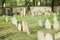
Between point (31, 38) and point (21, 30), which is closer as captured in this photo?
point (31, 38)

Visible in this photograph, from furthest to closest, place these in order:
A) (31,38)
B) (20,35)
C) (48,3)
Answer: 1. (48,3)
2. (20,35)
3. (31,38)

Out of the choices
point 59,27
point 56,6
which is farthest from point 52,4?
point 59,27

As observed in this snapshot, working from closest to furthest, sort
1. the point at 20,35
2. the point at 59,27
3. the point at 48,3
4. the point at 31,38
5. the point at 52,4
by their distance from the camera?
the point at 31,38 < the point at 20,35 < the point at 59,27 < the point at 52,4 < the point at 48,3

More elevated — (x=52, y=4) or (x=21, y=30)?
(x=21, y=30)

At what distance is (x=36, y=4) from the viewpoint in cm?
1418

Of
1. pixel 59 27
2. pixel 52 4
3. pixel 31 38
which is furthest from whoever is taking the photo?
pixel 52 4

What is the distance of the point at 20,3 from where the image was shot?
1391 centimetres

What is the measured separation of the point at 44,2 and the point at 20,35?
1162 cm

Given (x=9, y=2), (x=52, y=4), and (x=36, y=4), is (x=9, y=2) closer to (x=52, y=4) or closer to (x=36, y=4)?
(x=36, y=4)

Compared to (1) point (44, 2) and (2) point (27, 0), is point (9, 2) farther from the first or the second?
(1) point (44, 2)

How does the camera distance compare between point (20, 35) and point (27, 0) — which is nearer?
point (20, 35)

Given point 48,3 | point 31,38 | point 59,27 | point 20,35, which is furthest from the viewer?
point 48,3

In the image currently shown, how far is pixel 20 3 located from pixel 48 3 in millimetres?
1934

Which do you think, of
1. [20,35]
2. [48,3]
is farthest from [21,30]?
[48,3]
